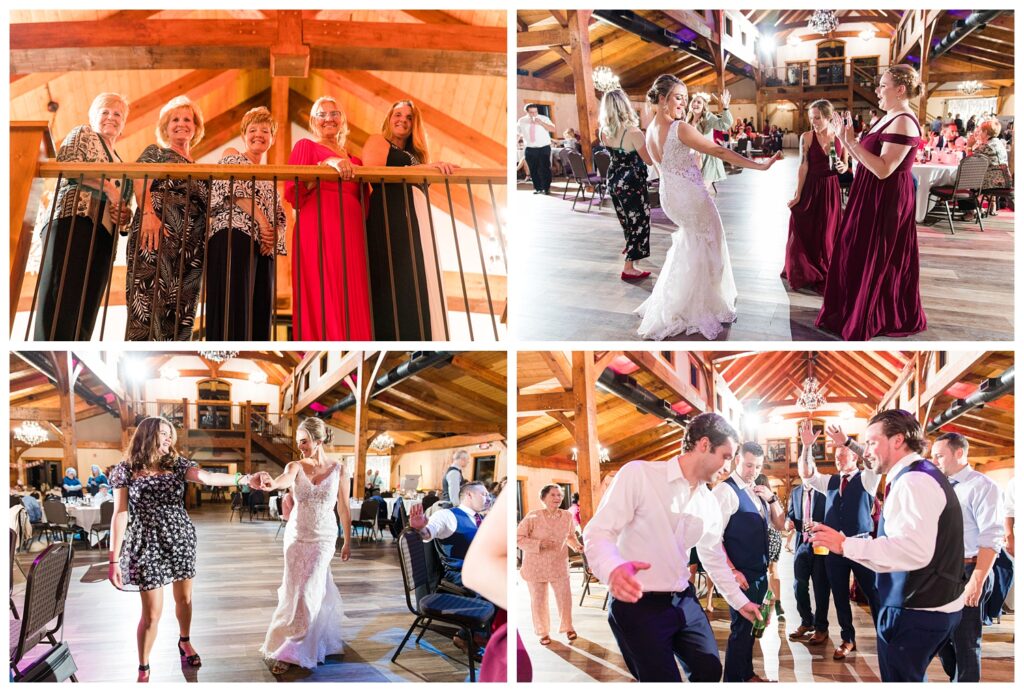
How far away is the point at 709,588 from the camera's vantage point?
10.9ft

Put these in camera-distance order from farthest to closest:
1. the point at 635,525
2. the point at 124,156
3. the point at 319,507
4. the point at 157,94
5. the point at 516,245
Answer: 1. the point at 124,156
2. the point at 157,94
3. the point at 516,245
4. the point at 319,507
5. the point at 635,525

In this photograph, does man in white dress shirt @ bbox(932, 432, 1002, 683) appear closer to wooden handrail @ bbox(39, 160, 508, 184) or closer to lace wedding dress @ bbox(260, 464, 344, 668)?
wooden handrail @ bbox(39, 160, 508, 184)

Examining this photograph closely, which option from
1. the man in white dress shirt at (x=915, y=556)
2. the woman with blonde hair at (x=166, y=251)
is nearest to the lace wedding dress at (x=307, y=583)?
the woman with blonde hair at (x=166, y=251)

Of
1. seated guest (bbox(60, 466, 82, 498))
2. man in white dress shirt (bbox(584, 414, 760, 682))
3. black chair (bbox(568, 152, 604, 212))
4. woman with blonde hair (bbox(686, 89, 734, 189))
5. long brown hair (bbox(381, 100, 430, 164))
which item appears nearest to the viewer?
man in white dress shirt (bbox(584, 414, 760, 682))

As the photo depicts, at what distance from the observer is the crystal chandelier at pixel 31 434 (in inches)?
135

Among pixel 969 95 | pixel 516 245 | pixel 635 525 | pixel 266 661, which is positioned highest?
pixel 969 95

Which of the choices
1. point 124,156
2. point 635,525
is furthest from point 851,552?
point 124,156

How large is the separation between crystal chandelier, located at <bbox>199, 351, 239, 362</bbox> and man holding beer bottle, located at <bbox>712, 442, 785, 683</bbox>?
2105mm

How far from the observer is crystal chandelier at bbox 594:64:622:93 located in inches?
140

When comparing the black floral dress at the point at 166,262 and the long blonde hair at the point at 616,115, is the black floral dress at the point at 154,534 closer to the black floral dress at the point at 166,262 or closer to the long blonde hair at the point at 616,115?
the black floral dress at the point at 166,262

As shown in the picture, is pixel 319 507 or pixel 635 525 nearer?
pixel 635 525

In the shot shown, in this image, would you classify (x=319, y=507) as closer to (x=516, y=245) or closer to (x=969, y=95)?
(x=516, y=245)

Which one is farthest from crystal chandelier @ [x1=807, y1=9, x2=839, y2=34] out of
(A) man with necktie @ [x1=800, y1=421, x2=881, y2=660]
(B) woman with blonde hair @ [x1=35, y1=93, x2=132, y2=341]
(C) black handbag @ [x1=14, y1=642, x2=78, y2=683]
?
(C) black handbag @ [x1=14, y1=642, x2=78, y2=683]

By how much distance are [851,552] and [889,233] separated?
137cm
